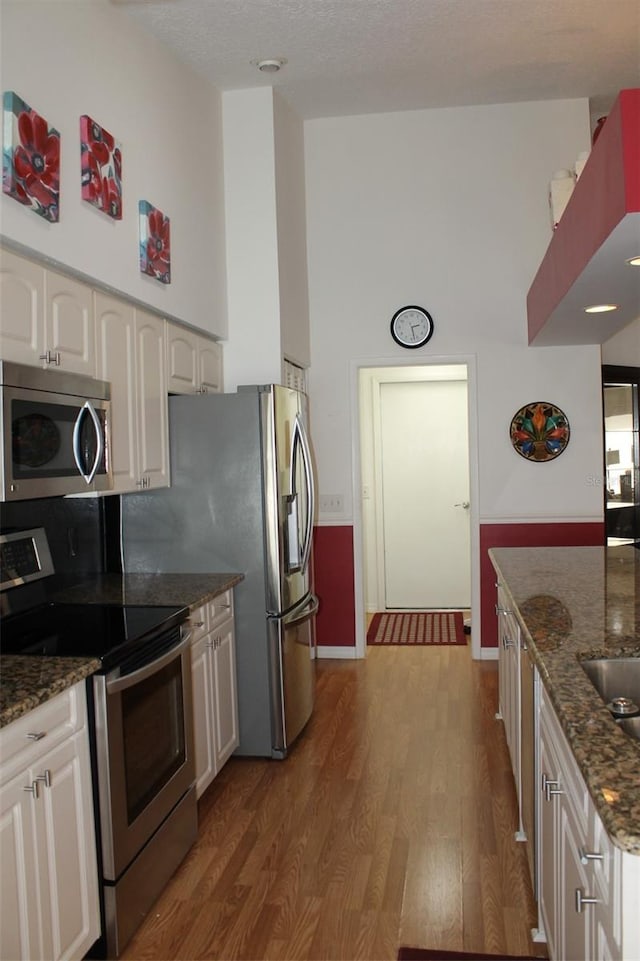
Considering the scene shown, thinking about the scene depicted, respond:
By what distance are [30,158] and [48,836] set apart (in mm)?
1863

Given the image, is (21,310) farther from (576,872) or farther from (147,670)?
(576,872)

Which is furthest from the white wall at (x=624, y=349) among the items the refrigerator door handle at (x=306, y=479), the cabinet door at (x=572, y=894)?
the cabinet door at (x=572, y=894)

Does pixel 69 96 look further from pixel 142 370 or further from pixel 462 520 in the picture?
pixel 462 520

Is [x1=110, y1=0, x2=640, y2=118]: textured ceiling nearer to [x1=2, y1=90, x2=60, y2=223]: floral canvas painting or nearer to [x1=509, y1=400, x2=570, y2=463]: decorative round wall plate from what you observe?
[x1=2, y1=90, x2=60, y2=223]: floral canvas painting

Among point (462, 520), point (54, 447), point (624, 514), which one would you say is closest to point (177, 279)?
point (54, 447)

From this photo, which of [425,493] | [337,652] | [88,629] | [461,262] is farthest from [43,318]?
[425,493]

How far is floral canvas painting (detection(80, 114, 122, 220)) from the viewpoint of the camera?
2650 millimetres

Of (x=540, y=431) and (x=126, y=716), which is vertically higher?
(x=540, y=431)

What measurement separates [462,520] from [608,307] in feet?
10.6

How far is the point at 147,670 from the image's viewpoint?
2375 mm

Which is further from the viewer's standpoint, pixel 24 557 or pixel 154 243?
pixel 154 243

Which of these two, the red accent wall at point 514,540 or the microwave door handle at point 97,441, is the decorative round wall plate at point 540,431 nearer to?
the red accent wall at point 514,540

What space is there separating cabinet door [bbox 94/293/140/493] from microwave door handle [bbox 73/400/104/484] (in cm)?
22

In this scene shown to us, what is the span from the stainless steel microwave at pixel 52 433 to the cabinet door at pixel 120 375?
0.13 m
